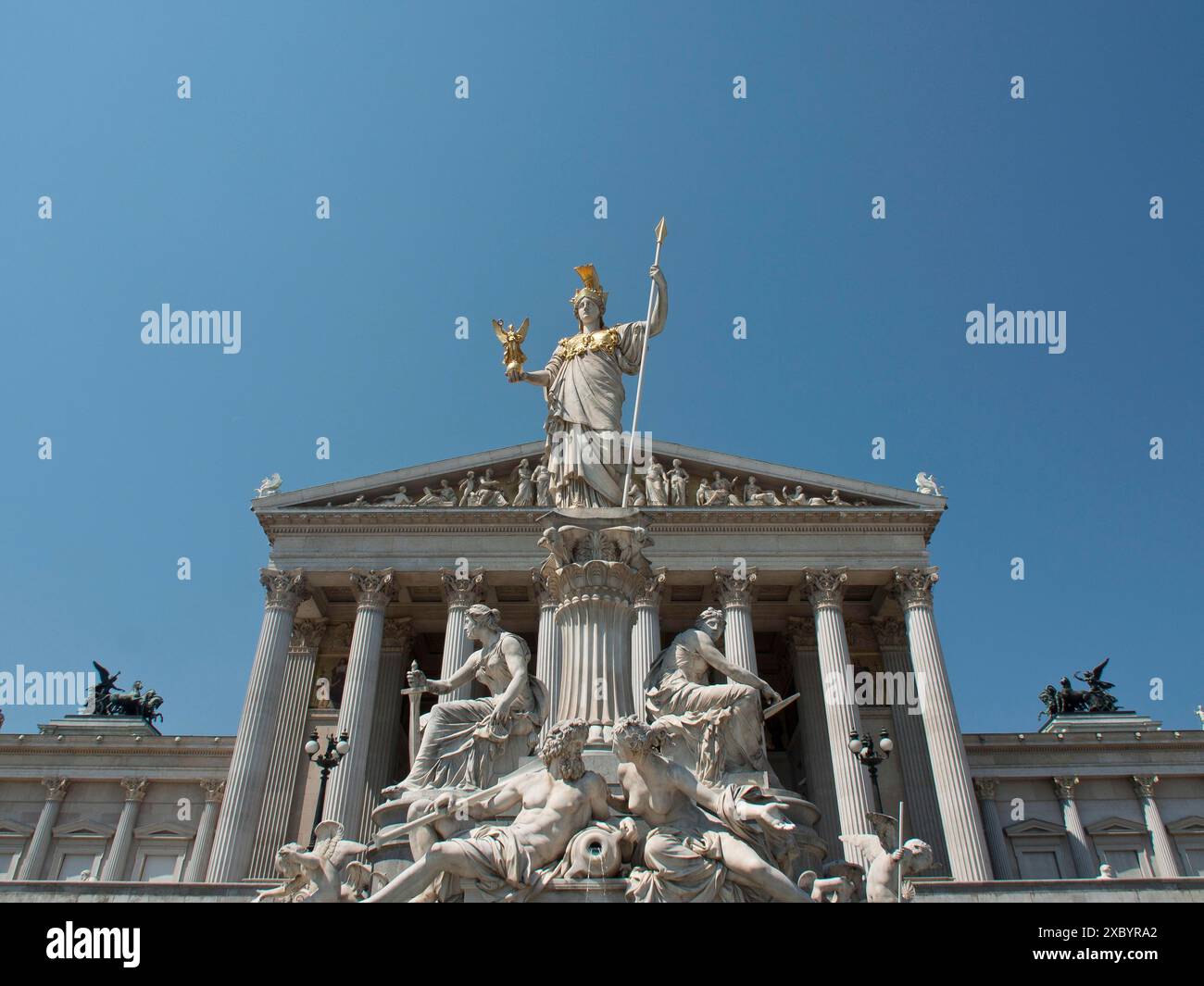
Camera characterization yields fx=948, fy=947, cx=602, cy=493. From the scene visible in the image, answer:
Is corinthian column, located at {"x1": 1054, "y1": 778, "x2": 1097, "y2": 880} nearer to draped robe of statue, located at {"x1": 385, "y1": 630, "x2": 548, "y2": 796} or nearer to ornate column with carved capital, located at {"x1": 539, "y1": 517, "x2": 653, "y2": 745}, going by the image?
ornate column with carved capital, located at {"x1": 539, "y1": 517, "x2": 653, "y2": 745}

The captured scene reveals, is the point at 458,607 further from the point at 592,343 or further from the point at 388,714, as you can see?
the point at 592,343

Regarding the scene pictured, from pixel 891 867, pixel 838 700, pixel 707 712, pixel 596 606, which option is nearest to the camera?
pixel 891 867

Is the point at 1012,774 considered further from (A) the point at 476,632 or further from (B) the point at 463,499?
(A) the point at 476,632

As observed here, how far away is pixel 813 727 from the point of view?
35688 mm

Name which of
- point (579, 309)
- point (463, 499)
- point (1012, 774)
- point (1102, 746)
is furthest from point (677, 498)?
point (579, 309)

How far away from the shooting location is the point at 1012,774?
40.3 metres

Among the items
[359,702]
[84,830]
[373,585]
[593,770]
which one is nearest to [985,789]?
[359,702]

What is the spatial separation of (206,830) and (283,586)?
12.9 metres

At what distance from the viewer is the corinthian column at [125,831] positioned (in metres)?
39.5

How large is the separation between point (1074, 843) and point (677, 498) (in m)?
21.8

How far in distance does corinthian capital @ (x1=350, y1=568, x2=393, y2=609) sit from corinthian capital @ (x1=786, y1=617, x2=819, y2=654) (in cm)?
1652

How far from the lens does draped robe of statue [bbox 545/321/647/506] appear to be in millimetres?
11695

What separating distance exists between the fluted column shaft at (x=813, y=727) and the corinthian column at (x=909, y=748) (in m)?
2.84

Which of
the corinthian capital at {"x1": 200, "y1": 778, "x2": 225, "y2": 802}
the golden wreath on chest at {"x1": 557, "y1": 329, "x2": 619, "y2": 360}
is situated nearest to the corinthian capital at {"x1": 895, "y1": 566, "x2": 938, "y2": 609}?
the golden wreath on chest at {"x1": 557, "y1": 329, "x2": 619, "y2": 360}
